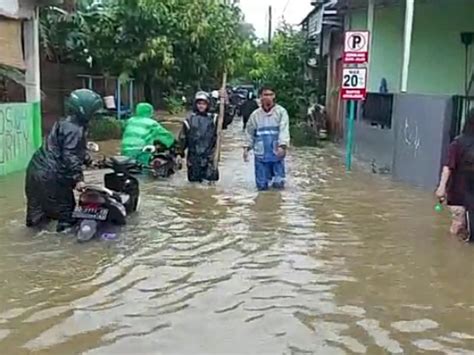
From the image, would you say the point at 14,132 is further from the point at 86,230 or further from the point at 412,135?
the point at 412,135

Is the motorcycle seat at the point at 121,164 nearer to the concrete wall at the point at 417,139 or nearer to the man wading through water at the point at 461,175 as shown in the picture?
the man wading through water at the point at 461,175

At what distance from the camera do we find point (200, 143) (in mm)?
11266

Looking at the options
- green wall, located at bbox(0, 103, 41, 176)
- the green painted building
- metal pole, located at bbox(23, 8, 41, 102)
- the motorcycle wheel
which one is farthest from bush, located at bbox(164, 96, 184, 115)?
the motorcycle wheel

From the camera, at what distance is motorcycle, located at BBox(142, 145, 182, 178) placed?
39.2 ft

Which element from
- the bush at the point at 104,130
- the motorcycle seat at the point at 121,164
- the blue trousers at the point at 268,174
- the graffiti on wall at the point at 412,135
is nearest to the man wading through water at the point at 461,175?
the motorcycle seat at the point at 121,164

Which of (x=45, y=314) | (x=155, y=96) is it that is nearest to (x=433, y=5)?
(x=45, y=314)

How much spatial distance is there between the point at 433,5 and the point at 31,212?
12001mm

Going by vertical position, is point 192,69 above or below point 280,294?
above

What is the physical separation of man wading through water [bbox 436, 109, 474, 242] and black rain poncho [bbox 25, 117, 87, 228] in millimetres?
3880

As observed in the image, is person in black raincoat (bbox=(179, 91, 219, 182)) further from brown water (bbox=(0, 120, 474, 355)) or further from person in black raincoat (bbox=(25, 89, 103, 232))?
person in black raincoat (bbox=(25, 89, 103, 232))

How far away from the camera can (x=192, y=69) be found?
2602 centimetres

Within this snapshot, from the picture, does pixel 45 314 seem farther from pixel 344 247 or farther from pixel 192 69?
pixel 192 69

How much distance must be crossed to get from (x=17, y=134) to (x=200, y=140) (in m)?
3.68

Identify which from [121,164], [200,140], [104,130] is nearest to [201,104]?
[200,140]
